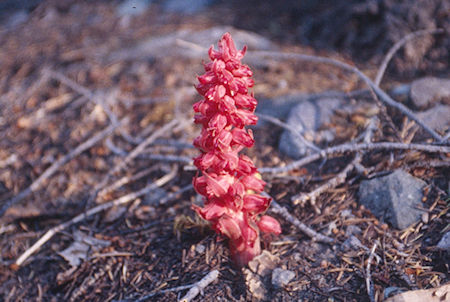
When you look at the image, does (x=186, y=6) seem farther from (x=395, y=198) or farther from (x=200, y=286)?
(x=200, y=286)

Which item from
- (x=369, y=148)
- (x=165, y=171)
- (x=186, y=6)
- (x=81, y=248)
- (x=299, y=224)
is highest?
(x=186, y=6)

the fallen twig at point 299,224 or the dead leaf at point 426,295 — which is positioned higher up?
the dead leaf at point 426,295

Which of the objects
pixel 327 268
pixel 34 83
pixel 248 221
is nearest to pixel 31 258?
pixel 248 221

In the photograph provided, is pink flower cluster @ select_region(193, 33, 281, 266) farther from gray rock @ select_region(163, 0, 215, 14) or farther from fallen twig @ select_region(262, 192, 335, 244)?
gray rock @ select_region(163, 0, 215, 14)

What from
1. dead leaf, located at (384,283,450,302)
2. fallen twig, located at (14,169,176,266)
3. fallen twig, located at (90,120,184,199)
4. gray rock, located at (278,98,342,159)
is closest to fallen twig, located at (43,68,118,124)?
fallen twig, located at (90,120,184,199)

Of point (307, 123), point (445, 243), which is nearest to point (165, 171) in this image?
point (307, 123)

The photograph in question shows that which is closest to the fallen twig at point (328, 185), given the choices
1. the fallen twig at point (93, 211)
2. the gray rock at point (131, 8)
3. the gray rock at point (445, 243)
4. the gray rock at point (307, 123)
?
the gray rock at point (307, 123)

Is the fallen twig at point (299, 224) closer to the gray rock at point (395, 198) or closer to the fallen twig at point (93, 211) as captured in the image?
the gray rock at point (395, 198)
